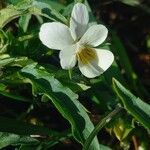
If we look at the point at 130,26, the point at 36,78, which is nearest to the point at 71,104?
the point at 36,78

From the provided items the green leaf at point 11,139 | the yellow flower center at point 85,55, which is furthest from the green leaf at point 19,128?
the yellow flower center at point 85,55

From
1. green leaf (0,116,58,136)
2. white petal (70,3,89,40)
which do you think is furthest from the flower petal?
green leaf (0,116,58,136)

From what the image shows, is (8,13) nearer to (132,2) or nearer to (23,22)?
(23,22)

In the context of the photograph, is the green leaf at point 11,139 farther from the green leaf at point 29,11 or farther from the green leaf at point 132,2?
the green leaf at point 132,2

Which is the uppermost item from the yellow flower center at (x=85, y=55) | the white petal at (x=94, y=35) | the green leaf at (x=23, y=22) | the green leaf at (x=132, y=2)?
the white petal at (x=94, y=35)

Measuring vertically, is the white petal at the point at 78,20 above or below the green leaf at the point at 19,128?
above

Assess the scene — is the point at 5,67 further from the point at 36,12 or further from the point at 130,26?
the point at 130,26

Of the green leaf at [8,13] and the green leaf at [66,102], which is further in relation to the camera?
the green leaf at [8,13]

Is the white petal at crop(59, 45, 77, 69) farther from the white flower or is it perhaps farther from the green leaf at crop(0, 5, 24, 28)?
the green leaf at crop(0, 5, 24, 28)
